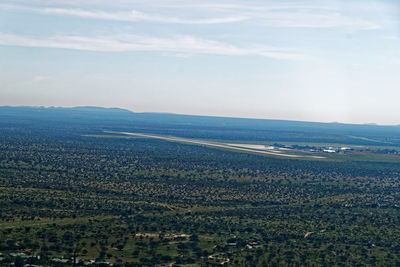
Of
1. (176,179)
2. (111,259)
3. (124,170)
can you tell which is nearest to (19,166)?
(124,170)

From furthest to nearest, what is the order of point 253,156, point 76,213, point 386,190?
point 253,156, point 386,190, point 76,213

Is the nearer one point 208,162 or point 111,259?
point 111,259

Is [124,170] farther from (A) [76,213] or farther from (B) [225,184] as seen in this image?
(A) [76,213]

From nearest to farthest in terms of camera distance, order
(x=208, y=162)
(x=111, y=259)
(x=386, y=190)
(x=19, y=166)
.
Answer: (x=111, y=259), (x=386, y=190), (x=19, y=166), (x=208, y=162)

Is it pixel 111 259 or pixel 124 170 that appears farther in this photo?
pixel 124 170

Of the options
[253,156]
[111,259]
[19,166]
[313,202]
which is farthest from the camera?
[253,156]

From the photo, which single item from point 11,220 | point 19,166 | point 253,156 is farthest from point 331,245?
point 253,156

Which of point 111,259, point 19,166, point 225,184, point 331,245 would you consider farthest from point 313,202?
point 19,166

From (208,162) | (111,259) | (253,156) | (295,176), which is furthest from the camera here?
(253,156)

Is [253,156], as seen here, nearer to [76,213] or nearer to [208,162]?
[208,162]
